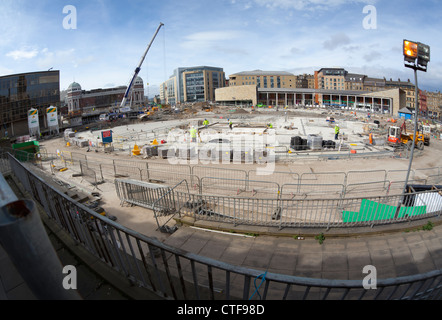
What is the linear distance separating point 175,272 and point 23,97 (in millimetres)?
58135

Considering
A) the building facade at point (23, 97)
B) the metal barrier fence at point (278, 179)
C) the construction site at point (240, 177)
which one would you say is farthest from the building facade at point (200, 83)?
the metal barrier fence at point (278, 179)

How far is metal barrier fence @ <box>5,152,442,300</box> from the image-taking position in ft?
8.48

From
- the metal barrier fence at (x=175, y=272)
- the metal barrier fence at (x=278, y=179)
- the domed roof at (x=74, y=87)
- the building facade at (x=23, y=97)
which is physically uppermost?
the domed roof at (x=74, y=87)

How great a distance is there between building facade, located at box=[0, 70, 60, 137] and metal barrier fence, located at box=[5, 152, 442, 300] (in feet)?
172

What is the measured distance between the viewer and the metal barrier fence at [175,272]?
8.48 ft

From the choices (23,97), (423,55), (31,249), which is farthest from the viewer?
(23,97)

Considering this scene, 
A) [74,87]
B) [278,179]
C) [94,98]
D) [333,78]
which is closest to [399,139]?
[278,179]

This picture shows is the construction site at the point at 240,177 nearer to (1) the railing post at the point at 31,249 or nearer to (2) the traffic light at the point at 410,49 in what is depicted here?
(2) the traffic light at the point at 410,49

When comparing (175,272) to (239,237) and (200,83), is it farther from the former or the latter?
(200,83)

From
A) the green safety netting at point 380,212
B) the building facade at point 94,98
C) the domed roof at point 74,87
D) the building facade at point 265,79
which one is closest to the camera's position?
the green safety netting at point 380,212

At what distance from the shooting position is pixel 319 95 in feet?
306

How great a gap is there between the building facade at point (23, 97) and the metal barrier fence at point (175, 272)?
5251cm

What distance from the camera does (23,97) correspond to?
160 feet
